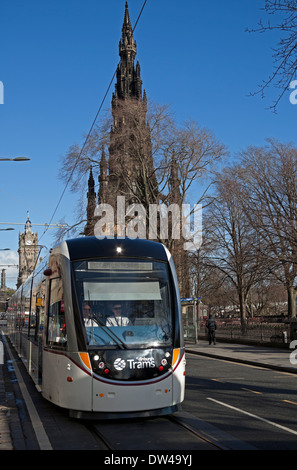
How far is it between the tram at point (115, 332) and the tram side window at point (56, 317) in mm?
17

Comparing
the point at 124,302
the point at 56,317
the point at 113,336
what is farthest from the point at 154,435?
the point at 56,317

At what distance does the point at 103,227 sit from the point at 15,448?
89.5 feet

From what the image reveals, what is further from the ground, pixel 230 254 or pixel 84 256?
pixel 230 254

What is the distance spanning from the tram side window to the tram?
0.02m

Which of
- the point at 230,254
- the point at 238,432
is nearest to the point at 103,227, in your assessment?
the point at 230,254

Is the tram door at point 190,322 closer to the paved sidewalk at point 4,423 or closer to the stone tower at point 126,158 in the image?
the stone tower at point 126,158

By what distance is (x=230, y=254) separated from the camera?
1757 inches

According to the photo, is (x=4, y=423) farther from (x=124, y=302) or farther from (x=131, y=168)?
(x=131, y=168)

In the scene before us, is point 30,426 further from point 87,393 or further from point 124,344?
point 124,344

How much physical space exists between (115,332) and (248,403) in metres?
3.29

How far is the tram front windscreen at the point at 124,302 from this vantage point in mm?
8625

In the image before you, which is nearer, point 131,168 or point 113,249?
point 113,249

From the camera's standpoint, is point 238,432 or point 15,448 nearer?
point 15,448

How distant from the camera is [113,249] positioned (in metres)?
9.34
